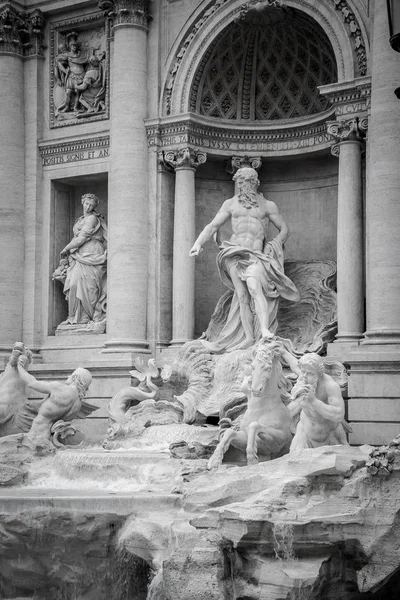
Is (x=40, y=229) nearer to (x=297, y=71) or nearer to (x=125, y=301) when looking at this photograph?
(x=125, y=301)

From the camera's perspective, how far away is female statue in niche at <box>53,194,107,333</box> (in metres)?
23.3

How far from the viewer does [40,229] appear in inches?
947

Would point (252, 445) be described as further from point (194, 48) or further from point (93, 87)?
point (93, 87)

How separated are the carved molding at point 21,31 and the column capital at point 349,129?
702 centimetres

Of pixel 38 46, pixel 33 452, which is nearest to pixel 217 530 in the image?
pixel 33 452

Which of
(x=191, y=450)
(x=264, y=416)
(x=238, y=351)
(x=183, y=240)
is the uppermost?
(x=183, y=240)

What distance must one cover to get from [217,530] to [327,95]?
9.50m

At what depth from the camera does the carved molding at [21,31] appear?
2386 cm

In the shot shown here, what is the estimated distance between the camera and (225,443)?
16.6 m

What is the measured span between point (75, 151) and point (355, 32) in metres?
6.41

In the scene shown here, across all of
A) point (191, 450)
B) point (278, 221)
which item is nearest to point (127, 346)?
point (278, 221)

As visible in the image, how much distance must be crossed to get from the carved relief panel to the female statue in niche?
177 centimetres

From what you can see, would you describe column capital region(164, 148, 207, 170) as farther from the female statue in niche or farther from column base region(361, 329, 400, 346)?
column base region(361, 329, 400, 346)

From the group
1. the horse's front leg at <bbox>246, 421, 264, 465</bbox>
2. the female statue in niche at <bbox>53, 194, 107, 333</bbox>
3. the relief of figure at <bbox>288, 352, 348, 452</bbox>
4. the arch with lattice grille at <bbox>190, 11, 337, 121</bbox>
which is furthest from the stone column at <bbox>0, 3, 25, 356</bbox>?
the relief of figure at <bbox>288, 352, 348, 452</bbox>
